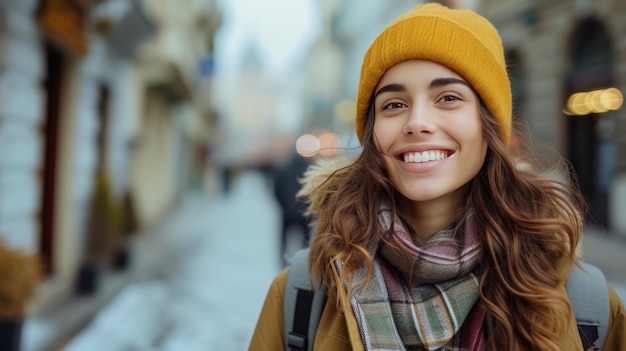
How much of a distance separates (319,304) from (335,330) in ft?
0.33

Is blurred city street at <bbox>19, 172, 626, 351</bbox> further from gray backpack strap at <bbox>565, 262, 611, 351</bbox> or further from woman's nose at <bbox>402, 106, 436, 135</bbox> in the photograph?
woman's nose at <bbox>402, 106, 436, 135</bbox>

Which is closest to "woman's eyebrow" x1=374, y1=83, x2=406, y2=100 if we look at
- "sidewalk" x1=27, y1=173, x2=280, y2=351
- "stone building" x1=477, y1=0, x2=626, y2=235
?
"sidewalk" x1=27, y1=173, x2=280, y2=351

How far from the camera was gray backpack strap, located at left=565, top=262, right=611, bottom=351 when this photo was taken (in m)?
1.45

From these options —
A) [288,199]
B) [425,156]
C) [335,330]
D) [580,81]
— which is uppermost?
[580,81]

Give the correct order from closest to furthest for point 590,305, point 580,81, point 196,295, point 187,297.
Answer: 1. point 590,305
2. point 187,297
3. point 196,295
4. point 580,81

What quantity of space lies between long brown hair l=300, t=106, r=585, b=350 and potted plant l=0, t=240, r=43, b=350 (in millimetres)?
2946

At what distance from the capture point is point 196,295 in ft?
23.0

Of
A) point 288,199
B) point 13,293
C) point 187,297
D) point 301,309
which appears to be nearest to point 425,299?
point 301,309

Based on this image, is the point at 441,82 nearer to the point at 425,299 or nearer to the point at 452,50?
the point at 452,50

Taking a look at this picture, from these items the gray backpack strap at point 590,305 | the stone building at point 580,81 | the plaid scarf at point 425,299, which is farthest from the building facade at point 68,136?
the stone building at point 580,81

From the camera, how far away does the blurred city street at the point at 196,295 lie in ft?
17.0

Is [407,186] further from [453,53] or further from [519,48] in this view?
[519,48]

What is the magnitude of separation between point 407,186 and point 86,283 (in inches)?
234

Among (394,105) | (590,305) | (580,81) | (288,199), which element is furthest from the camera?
(580,81)
